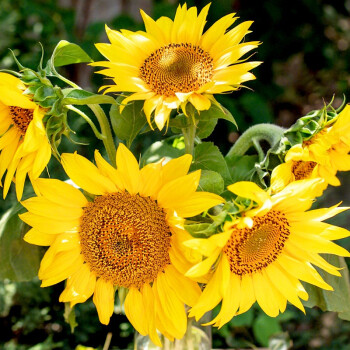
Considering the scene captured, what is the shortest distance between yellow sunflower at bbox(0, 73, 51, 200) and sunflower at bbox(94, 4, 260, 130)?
7cm

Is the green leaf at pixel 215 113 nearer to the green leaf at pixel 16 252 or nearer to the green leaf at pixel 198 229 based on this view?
the green leaf at pixel 198 229

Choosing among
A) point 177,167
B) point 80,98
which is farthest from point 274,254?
point 80,98

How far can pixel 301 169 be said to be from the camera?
0.60 meters

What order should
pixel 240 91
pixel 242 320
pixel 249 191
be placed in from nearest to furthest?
pixel 249 191
pixel 242 320
pixel 240 91

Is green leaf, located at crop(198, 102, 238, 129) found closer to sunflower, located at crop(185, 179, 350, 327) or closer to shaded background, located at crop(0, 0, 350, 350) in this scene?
sunflower, located at crop(185, 179, 350, 327)

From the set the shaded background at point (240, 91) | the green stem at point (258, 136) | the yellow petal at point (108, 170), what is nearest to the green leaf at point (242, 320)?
the shaded background at point (240, 91)

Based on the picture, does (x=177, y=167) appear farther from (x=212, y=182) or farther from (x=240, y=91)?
(x=240, y=91)

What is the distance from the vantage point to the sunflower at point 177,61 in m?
0.53

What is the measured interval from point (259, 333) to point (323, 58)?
3.42 ft

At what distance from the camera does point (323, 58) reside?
182 centimetres

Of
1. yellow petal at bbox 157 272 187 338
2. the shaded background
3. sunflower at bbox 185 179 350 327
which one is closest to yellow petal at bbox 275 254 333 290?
sunflower at bbox 185 179 350 327

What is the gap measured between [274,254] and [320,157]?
98 millimetres

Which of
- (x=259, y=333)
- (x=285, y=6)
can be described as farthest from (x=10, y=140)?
(x=285, y=6)

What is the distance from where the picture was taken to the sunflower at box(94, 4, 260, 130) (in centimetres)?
53
